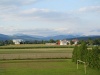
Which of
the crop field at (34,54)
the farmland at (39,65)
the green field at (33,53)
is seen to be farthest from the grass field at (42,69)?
the green field at (33,53)

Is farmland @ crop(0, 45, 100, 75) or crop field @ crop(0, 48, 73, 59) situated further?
crop field @ crop(0, 48, 73, 59)

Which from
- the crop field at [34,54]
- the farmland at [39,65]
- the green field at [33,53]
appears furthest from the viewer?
the green field at [33,53]

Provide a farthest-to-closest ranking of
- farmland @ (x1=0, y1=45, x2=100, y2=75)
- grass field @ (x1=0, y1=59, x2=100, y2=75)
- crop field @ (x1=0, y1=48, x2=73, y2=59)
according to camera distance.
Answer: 1. crop field @ (x1=0, y1=48, x2=73, y2=59)
2. farmland @ (x1=0, y1=45, x2=100, y2=75)
3. grass field @ (x1=0, y1=59, x2=100, y2=75)

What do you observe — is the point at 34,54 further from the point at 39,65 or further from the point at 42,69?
the point at 42,69

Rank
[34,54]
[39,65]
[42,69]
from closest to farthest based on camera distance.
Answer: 1. [42,69]
2. [39,65]
3. [34,54]

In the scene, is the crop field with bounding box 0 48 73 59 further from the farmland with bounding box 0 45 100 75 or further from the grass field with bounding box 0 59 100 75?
the grass field with bounding box 0 59 100 75

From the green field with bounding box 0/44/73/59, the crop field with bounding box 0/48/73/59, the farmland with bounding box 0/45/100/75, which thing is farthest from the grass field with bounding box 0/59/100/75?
the green field with bounding box 0/44/73/59

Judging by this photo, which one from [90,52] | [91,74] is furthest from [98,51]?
[91,74]

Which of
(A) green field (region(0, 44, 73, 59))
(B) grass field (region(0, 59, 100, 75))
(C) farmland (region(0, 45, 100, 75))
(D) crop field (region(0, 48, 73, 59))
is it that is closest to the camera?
(B) grass field (region(0, 59, 100, 75))

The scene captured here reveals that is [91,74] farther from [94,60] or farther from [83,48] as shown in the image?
[83,48]

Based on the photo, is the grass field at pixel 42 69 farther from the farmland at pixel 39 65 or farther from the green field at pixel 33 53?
the green field at pixel 33 53

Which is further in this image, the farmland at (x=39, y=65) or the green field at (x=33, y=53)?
the green field at (x=33, y=53)

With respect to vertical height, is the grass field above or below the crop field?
below

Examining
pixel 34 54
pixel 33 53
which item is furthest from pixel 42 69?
pixel 33 53
